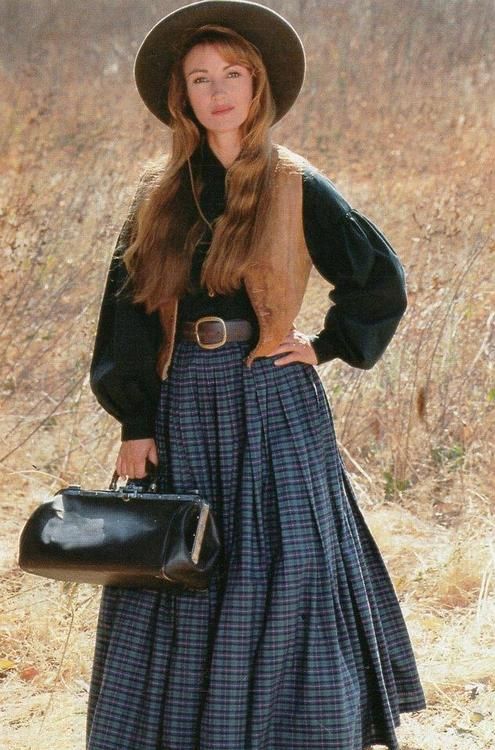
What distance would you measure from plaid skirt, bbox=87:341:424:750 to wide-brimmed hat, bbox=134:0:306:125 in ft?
2.16

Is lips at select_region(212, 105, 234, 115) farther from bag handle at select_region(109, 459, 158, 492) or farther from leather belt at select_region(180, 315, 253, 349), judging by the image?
bag handle at select_region(109, 459, 158, 492)

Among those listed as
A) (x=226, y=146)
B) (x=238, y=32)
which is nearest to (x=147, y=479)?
(x=226, y=146)

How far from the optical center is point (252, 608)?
2.43 meters

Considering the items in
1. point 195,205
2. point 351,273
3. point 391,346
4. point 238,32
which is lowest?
point 391,346

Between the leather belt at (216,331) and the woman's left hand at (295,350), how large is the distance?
85 mm

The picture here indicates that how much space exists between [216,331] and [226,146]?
1.51ft

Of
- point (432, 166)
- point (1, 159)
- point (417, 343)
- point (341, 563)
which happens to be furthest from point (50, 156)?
point (341, 563)

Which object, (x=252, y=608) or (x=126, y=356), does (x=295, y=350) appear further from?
(x=252, y=608)

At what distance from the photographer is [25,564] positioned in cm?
245

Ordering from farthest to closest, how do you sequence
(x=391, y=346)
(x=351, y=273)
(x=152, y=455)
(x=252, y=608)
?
1. (x=391, y=346)
2. (x=152, y=455)
3. (x=351, y=273)
4. (x=252, y=608)

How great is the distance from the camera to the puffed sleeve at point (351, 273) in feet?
8.29

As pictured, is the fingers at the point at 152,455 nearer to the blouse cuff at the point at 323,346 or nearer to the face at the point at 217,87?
the blouse cuff at the point at 323,346

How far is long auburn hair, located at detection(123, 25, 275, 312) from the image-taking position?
247 cm

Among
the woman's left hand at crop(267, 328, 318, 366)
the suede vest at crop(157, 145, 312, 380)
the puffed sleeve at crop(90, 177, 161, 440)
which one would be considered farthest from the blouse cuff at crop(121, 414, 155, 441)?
the woman's left hand at crop(267, 328, 318, 366)
